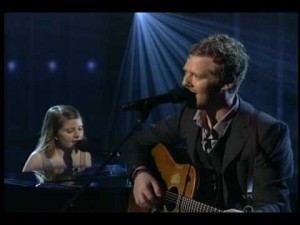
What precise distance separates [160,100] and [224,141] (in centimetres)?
49

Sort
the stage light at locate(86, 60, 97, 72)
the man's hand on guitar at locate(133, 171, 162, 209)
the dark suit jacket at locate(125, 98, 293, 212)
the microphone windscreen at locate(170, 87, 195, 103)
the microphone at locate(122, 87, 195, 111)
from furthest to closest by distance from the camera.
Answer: the stage light at locate(86, 60, 97, 72), the man's hand on guitar at locate(133, 171, 162, 209), the dark suit jacket at locate(125, 98, 293, 212), the microphone windscreen at locate(170, 87, 195, 103), the microphone at locate(122, 87, 195, 111)

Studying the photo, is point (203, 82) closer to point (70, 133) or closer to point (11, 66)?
point (70, 133)

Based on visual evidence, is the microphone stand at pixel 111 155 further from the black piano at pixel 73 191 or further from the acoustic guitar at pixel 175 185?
the acoustic guitar at pixel 175 185

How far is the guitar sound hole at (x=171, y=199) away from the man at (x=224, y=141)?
0.05 m

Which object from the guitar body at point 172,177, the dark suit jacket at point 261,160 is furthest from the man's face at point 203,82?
the guitar body at point 172,177

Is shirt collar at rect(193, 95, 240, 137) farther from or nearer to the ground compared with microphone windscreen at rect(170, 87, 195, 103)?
nearer to the ground

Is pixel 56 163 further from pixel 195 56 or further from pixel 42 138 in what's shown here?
pixel 195 56

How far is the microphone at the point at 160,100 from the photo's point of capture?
2866 mm

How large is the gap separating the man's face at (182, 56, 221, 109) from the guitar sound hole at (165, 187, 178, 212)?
1.58 ft

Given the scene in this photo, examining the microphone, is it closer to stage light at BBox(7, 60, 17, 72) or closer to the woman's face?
the woman's face

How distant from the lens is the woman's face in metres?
3.29

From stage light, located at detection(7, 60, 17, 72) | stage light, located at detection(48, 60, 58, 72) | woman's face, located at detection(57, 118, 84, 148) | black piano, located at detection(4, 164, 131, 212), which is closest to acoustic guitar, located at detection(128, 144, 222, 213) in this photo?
black piano, located at detection(4, 164, 131, 212)

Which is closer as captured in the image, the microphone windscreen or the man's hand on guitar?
the microphone windscreen

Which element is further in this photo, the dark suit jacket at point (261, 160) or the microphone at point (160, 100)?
the dark suit jacket at point (261, 160)
